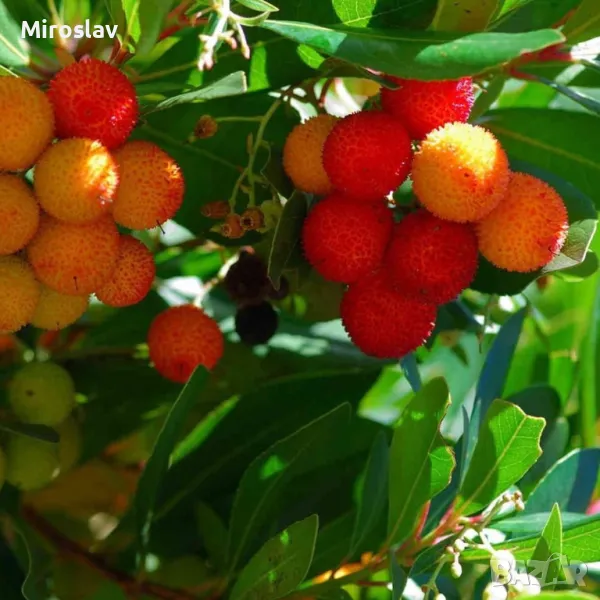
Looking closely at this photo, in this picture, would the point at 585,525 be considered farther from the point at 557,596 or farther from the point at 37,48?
the point at 37,48

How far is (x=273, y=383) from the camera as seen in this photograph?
144 centimetres

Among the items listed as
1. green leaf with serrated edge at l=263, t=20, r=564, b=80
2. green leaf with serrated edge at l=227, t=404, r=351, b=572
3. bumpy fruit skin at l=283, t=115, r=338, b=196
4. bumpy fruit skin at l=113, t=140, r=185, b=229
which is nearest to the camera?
green leaf with serrated edge at l=263, t=20, r=564, b=80

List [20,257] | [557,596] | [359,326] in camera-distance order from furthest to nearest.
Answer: [359,326]
[20,257]
[557,596]

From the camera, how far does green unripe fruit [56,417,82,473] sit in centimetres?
136

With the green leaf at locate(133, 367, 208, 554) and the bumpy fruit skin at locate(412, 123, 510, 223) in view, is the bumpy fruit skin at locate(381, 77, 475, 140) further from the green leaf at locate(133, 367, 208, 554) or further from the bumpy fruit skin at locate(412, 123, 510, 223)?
the green leaf at locate(133, 367, 208, 554)

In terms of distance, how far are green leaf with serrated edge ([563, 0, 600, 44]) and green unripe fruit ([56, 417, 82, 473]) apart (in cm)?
86

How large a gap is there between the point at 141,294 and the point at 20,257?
0.46 feet

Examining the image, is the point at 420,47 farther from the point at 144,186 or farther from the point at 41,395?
the point at 41,395

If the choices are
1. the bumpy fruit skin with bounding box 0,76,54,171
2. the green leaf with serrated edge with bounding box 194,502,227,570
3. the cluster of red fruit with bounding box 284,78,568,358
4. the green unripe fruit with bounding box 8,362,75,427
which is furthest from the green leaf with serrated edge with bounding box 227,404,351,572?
A: the bumpy fruit skin with bounding box 0,76,54,171

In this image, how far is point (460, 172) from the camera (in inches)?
41.1

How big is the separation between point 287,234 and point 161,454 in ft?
1.07

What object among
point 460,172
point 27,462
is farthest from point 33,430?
point 460,172

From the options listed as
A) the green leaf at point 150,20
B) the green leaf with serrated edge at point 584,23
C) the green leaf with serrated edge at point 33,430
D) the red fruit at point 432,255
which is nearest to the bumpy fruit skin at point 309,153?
the red fruit at point 432,255

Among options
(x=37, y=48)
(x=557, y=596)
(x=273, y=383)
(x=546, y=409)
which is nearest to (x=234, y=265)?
(x=273, y=383)
